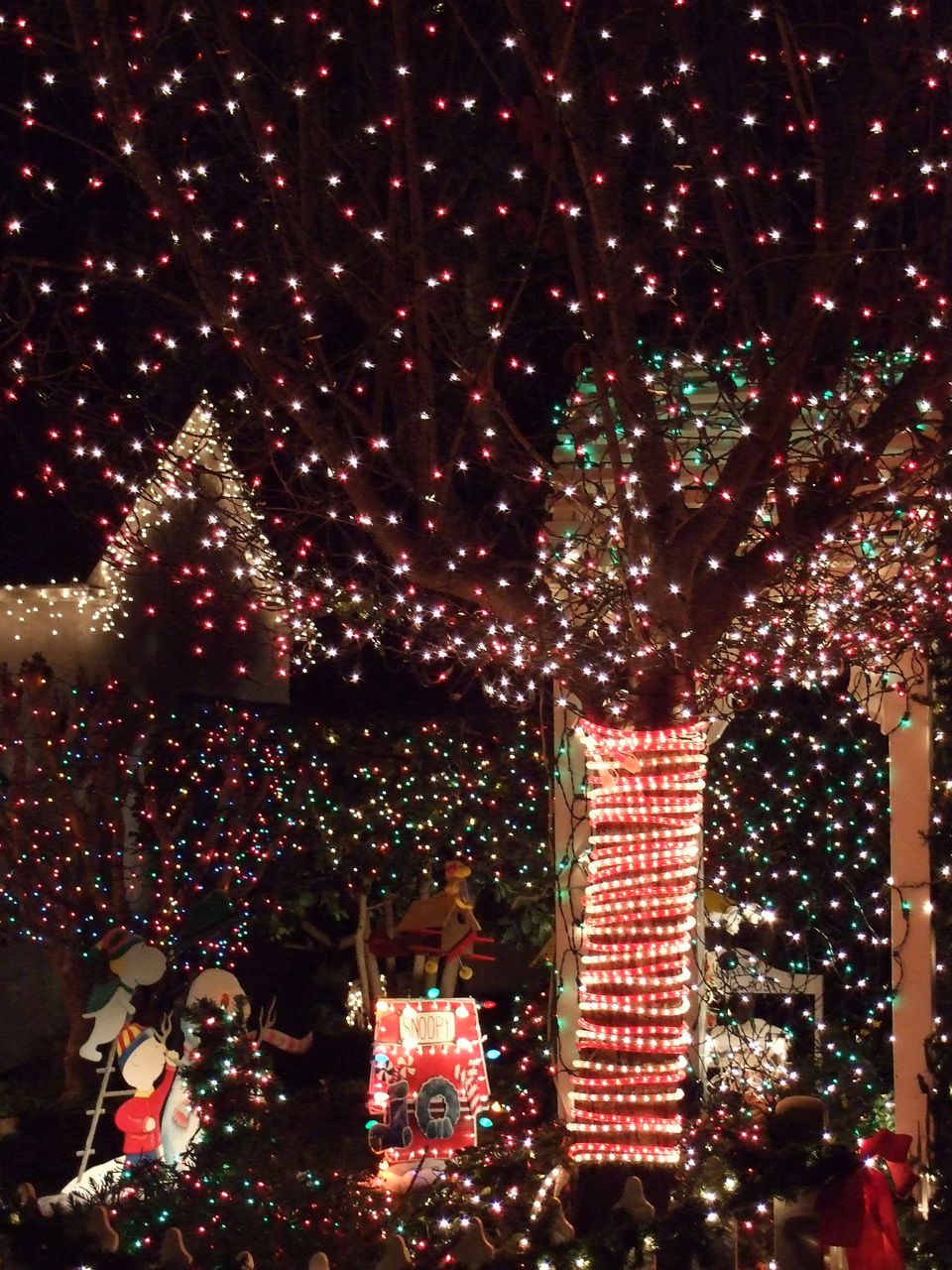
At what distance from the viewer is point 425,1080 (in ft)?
22.6

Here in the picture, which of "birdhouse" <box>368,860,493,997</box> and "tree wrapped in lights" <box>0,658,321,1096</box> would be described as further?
"tree wrapped in lights" <box>0,658,321,1096</box>

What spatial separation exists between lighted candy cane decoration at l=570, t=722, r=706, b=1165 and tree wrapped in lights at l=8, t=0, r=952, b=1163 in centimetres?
1

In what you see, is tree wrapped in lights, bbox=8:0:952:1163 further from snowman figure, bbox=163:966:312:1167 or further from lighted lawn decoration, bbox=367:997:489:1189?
snowman figure, bbox=163:966:312:1167

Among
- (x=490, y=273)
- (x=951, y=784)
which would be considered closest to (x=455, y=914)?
(x=951, y=784)

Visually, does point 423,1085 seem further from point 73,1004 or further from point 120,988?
point 73,1004

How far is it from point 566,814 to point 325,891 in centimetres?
549

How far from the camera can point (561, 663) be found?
18.6ft

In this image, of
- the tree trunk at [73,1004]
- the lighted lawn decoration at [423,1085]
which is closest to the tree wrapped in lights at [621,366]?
the lighted lawn decoration at [423,1085]

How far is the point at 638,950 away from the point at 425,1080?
1.75m

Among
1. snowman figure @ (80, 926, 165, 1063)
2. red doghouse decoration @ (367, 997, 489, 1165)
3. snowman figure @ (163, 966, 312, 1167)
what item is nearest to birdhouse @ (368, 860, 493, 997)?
red doghouse decoration @ (367, 997, 489, 1165)

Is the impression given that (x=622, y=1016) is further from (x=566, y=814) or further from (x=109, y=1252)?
(x=109, y=1252)

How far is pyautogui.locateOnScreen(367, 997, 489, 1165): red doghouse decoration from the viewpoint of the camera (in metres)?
6.80

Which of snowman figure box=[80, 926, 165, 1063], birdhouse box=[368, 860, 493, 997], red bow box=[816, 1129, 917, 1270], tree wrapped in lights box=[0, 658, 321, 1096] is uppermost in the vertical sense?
tree wrapped in lights box=[0, 658, 321, 1096]

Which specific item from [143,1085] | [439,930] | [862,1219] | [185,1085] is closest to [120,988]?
[143,1085]
